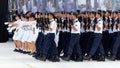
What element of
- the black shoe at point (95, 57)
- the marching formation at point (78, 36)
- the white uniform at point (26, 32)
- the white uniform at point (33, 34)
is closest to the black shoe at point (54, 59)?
the marching formation at point (78, 36)

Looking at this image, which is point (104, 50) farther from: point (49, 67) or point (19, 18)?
point (19, 18)

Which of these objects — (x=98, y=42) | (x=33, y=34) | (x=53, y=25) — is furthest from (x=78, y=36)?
(x=33, y=34)

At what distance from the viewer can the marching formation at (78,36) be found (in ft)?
50.2

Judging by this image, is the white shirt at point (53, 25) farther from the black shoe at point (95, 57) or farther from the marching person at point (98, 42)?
the black shoe at point (95, 57)

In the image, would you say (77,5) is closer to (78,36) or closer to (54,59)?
(78,36)

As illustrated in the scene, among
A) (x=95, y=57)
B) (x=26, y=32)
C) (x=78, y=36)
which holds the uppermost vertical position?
(x=78, y=36)

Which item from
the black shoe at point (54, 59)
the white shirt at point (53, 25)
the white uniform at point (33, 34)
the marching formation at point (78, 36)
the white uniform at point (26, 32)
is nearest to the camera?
the white shirt at point (53, 25)

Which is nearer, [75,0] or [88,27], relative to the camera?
[88,27]

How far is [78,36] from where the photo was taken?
1528 centimetres

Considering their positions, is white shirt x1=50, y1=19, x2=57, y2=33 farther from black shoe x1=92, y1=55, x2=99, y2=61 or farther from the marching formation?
black shoe x1=92, y1=55, x2=99, y2=61

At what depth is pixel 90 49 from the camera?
619 inches

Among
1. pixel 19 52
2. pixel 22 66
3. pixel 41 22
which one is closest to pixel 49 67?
pixel 22 66

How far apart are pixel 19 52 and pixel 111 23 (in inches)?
168

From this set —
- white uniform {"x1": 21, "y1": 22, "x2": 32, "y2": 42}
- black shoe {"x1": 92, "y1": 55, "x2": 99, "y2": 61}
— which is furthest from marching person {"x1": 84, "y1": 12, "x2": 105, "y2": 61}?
white uniform {"x1": 21, "y1": 22, "x2": 32, "y2": 42}
